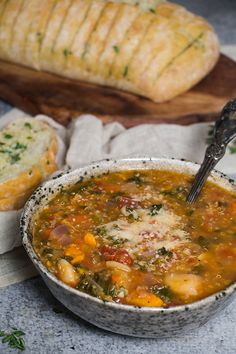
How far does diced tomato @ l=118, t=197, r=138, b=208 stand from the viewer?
3.60 metres

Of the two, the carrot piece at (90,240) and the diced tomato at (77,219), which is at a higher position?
the carrot piece at (90,240)

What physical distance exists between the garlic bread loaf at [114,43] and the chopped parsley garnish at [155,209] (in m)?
2.10

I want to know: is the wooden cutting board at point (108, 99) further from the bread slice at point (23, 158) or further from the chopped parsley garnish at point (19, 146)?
the chopped parsley garnish at point (19, 146)

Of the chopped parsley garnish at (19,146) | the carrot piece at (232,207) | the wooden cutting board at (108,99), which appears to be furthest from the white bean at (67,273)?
the wooden cutting board at (108,99)

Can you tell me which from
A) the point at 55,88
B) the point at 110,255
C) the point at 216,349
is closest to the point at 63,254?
the point at 110,255

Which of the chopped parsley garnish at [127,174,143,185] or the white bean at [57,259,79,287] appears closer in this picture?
the white bean at [57,259,79,287]

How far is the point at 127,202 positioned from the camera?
3625 millimetres

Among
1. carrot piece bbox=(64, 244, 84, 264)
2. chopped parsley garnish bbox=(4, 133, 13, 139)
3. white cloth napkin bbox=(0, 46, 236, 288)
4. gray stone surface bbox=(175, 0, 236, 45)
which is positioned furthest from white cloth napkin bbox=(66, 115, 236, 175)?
gray stone surface bbox=(175, 0, 236, 45)

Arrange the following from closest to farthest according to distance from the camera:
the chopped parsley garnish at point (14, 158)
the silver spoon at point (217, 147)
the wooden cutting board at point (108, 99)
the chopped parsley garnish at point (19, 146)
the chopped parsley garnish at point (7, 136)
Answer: the silver spoon at point (217, 147) → the chopped parsley garnish at point (14, 158) → the chopped parsley garnish at point (19, 146) → the chopped parsley garnish at point (7, 136) → the wooden cutting board at point (108, 99)

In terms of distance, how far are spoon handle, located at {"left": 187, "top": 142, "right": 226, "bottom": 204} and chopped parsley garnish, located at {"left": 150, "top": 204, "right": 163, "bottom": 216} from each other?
0.68ft

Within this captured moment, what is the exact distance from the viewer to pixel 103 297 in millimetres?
3000

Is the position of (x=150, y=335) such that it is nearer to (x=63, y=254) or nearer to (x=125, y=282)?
(x=125, y=282)

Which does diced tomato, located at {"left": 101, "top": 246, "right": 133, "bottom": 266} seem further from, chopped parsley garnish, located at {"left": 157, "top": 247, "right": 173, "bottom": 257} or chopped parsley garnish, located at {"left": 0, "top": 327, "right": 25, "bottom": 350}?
chopped parsley garnish, located at {"left": 0, "top": 327, "right": 25, "bottom": 350}

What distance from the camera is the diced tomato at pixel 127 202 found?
11.8 feet
